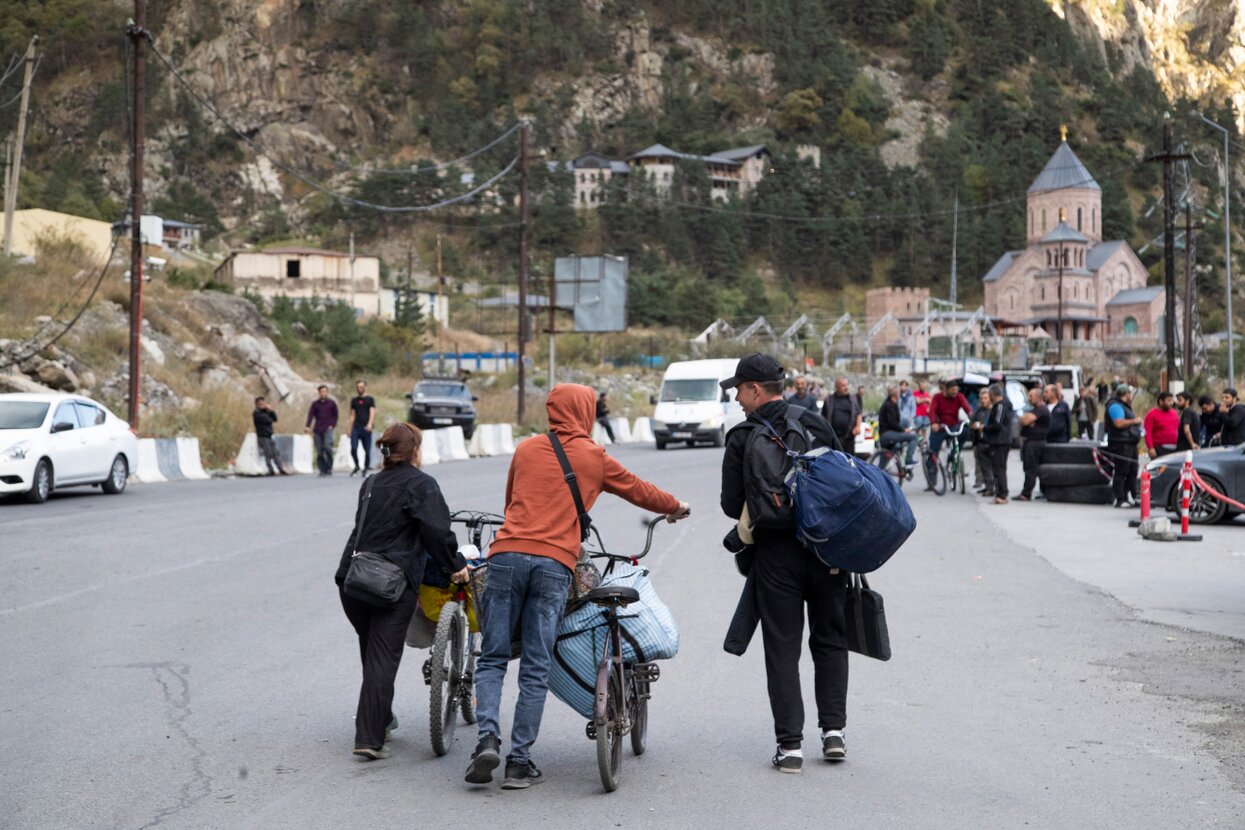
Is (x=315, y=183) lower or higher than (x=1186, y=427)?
higher

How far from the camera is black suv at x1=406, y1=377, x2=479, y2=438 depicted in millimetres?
41438

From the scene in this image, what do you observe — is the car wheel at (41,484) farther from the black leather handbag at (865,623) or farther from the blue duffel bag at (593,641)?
the black leather handbag at (865,623)

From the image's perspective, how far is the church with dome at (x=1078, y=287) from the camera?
12712 centimetres

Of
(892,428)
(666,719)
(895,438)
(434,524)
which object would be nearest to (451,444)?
(892,428)

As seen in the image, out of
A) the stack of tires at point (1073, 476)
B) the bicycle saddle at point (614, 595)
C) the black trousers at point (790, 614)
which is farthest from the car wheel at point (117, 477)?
the black trousers at point (790, 614)

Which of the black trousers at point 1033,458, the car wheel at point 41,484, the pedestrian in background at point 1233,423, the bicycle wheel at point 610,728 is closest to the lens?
the bicycle wheel at point 610,728

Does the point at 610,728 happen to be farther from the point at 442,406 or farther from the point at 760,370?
the point at 442,406

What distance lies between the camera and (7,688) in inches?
309

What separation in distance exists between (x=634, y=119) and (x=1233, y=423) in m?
154

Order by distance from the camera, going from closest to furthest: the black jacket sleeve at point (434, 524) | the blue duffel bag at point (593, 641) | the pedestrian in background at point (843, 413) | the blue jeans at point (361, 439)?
the blue duffel bag at point (593, 641) < the black jacket sleeve at point (434, 524) < the pedestrian in background at point (843, 413) < the blue jeans at point (361, 439)

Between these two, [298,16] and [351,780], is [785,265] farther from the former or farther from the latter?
[351,780]

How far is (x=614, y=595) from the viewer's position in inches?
233

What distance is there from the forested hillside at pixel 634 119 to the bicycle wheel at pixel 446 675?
11566 centimetres

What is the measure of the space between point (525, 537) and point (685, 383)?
113 ft
